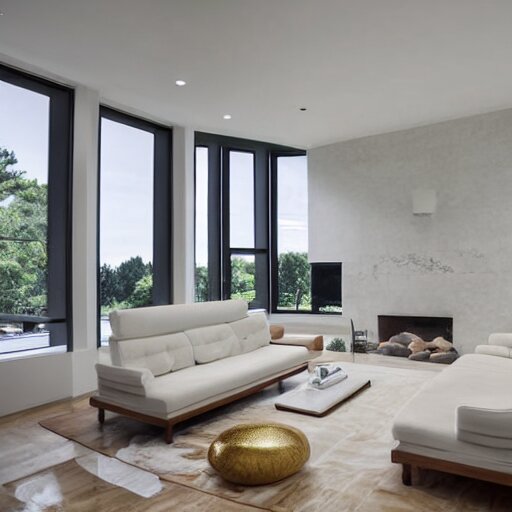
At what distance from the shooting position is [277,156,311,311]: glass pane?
24.7ft

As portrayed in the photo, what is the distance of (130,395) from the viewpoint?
10.9ft

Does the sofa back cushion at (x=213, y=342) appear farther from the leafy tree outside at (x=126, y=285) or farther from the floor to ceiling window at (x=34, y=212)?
the leafy tree outside at (x=126, y=285)

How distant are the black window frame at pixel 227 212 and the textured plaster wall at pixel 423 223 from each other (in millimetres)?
779

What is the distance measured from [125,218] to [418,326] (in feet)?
14.3

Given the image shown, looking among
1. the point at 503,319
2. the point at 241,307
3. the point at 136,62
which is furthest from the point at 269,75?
the point at 503,319

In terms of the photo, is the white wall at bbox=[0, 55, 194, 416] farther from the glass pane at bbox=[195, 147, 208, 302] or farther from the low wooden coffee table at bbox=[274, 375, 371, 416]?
the low wooden coffee table at bbox=[274, 375, 371, 416]

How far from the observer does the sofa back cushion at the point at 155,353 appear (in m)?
3.55

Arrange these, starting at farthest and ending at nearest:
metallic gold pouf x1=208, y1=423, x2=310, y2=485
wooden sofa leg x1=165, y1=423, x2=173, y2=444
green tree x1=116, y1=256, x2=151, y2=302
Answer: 1. green tree x1=116, y1=256, x2=151, y2=302
2. wooden sofa leg x1=165, y1=423, x2=173, y2=444
3. metallic gold pouf x1=208, y1=423, x2=310, y2=485

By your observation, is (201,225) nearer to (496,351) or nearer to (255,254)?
(255,254)

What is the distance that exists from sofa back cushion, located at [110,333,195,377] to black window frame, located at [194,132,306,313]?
9.16 ft

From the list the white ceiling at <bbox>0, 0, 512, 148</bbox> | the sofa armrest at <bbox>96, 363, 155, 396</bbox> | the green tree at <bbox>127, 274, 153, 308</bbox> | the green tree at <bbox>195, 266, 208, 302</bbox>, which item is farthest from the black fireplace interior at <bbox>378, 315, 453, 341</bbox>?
the sofa armrest at <bbox>96, 363, 155, 396</bbox>

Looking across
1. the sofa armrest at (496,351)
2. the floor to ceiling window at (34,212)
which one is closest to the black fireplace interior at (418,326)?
the sofa armrest at (496,351)

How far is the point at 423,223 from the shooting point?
6.25 meters

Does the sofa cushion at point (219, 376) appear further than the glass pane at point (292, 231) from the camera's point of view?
No
